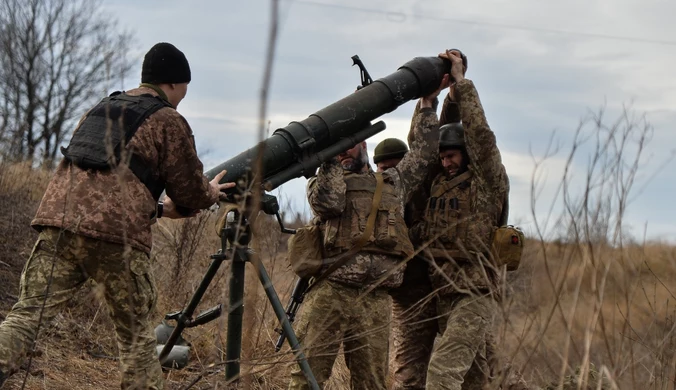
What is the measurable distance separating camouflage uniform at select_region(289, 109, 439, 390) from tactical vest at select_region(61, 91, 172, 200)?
1.16 metres

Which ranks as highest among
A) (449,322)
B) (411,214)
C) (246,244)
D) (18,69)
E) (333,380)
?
(18,69)

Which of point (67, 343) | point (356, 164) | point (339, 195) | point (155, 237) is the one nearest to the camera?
point (339, 195)

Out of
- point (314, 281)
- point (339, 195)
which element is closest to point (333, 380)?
point (314, 281)

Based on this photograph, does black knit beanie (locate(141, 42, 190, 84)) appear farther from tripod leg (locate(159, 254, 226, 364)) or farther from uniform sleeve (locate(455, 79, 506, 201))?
uniform sleeve (locate(455, 79, 506, 201))

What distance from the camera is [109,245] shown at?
3672mm

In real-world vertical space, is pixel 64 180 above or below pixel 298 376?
above

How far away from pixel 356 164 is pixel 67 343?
123 inches

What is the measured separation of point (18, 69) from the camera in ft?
80.4

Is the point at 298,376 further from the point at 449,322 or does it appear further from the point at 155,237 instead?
the point at 155,237

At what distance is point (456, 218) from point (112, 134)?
2089 mm

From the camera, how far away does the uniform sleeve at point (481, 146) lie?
4777mm

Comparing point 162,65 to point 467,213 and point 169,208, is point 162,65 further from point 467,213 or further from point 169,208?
point 467,213

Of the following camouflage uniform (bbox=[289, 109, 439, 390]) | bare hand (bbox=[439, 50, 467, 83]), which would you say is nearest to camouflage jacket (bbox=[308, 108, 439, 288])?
camouflage uniform (bbox=[289, 109, 439, 390])

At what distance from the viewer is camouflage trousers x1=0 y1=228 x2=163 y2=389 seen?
11.8 feet
